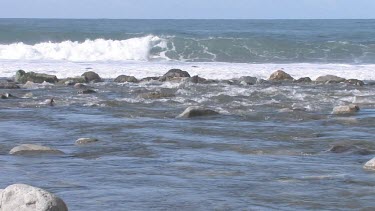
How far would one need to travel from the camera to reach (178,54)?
4200 centimetres

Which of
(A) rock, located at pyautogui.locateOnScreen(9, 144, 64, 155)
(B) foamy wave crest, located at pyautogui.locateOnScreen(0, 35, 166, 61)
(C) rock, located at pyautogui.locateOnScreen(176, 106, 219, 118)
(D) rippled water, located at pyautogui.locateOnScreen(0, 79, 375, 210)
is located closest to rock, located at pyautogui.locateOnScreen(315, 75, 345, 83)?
(D) rippled water, located at pyautogui.locateOnScreen(0, 79, 375, 210)

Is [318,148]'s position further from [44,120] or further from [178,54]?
[178,54]

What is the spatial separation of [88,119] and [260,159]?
17.5 ft

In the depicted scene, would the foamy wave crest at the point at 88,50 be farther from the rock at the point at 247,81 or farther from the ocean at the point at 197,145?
the rock at the point at 247,81

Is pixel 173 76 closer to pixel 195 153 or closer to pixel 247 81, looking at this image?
pixel 247 81

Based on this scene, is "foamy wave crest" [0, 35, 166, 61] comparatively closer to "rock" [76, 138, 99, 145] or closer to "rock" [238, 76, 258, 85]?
"rock" [238, 76, 258, 85]

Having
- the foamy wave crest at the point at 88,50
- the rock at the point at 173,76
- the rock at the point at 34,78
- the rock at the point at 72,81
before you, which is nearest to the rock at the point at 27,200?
the rock at the point at 72,81

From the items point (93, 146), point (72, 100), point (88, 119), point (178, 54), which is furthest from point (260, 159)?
point (178, 54)

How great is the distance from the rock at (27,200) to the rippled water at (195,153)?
2.74 ft

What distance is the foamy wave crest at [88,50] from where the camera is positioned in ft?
135

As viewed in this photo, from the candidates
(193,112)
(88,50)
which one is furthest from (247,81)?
(88,50)

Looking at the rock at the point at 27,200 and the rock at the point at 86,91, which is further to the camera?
the rock at the point at 86,91

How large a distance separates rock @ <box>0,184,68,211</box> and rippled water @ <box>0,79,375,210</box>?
0.84m

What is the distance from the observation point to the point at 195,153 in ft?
37.6
